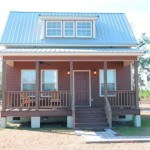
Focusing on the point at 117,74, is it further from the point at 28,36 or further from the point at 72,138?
the point at 72,138

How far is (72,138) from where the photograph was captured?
12.6 meters

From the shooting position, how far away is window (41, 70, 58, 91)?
19141 mm

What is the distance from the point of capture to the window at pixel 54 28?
19.8m

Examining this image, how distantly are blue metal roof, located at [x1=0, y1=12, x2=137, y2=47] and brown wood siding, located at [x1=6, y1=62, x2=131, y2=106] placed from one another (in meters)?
→ 1.29

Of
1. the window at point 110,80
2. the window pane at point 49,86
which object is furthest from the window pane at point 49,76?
the window at point 110,80

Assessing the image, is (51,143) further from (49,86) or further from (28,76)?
(28,76)

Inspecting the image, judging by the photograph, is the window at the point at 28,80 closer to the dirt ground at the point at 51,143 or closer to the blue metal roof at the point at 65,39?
the blue metal roof at the point at 65,39

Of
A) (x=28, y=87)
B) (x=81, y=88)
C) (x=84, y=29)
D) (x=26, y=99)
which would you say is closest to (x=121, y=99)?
(x=81, y=88)

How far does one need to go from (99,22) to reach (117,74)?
4351 millimetres

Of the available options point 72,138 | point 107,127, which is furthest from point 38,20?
point 72,138

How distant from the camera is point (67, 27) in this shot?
19922mm

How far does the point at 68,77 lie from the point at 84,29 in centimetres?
335

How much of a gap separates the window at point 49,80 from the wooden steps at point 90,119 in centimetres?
284

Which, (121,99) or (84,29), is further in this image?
(84,29)
